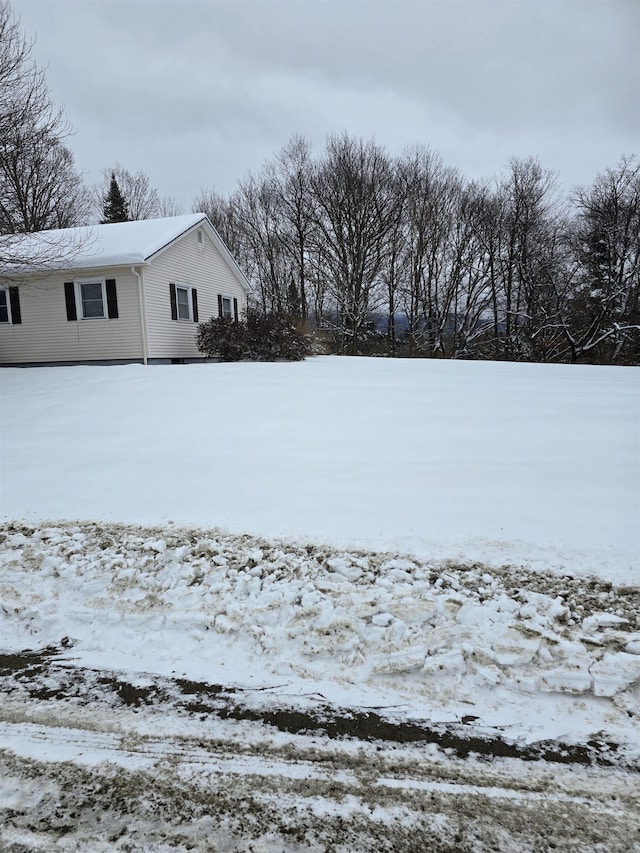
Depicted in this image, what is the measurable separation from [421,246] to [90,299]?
19999 millimetres

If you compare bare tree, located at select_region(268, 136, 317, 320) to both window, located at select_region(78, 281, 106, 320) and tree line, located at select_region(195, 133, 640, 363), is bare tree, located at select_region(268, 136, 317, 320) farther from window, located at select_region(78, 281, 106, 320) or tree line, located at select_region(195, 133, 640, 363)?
window, located at select_region(78, 281, 106, 320)

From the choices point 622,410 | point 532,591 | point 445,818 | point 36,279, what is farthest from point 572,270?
point 445,818

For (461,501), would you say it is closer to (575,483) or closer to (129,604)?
(575,483)

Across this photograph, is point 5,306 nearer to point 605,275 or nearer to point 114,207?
point 114,207

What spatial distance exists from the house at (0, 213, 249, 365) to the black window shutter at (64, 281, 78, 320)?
0.10ft

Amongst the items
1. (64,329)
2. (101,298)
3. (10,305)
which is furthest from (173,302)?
(10,305)

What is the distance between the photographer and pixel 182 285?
16.8 m

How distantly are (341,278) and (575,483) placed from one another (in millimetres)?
25376

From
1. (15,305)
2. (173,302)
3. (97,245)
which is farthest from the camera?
(173,302)

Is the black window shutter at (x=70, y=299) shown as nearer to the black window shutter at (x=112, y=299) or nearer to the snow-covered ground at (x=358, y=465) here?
the black window shutter at (x=112, y=299)

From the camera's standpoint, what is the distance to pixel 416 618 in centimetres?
307

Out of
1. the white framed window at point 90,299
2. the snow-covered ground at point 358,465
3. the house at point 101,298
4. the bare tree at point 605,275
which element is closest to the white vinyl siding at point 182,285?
the house at point 101,298

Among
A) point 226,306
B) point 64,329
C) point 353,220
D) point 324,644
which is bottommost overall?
point 324,644

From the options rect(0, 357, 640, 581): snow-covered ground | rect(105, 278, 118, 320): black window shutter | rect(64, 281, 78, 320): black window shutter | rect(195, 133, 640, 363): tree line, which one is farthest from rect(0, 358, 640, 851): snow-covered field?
rect(195, 133, 640, 363): tree line
